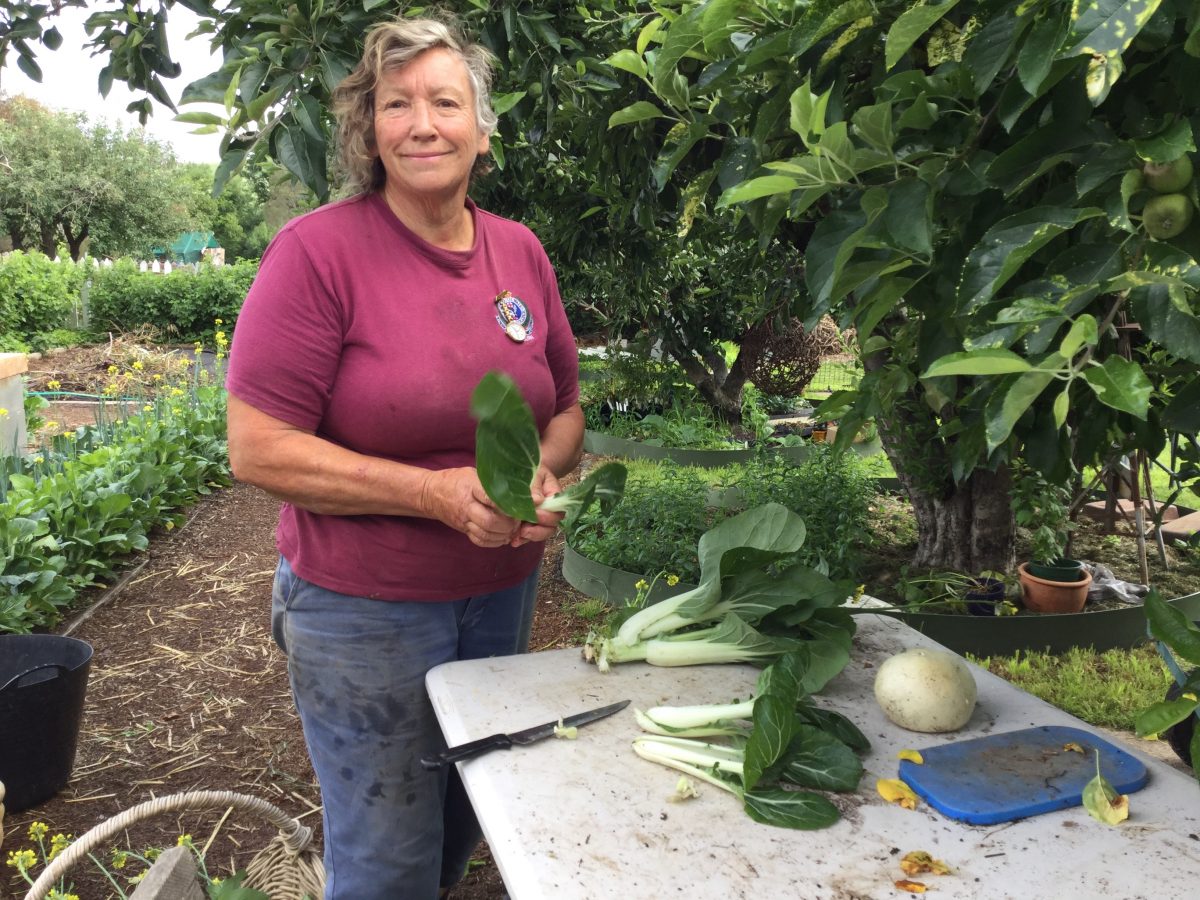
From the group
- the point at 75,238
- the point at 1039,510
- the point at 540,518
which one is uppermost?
A: the point at 540,518

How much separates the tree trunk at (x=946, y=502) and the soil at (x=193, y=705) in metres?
1.86

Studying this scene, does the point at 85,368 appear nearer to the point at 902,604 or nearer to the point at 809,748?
the point at 902,604

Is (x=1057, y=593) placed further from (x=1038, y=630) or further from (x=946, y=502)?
(x=946, y=502)

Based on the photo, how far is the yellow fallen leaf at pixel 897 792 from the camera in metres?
1.52

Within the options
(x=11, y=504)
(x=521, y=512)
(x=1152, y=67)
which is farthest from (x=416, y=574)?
(x=11, y=504)

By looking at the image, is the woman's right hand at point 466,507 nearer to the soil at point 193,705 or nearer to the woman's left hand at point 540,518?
the woman's left hand at point 540,518

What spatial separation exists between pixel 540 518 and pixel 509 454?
0.24 metres

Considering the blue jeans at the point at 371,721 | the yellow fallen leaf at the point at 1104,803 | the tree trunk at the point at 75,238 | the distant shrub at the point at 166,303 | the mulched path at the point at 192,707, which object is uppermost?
the yellow fallen leaf at the point at 1104,803

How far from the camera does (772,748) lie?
1.50 meters

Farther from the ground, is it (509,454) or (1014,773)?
(509,454)

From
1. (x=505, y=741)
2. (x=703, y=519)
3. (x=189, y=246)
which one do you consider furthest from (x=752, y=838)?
(x=189, y=246)

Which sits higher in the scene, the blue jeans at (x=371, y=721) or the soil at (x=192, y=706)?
the blue jeans at (x=371, y=721)

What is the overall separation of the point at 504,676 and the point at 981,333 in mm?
1172

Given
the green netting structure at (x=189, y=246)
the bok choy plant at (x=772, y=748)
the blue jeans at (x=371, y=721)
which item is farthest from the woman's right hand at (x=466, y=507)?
the green netting structure at (x=189, y=246)
